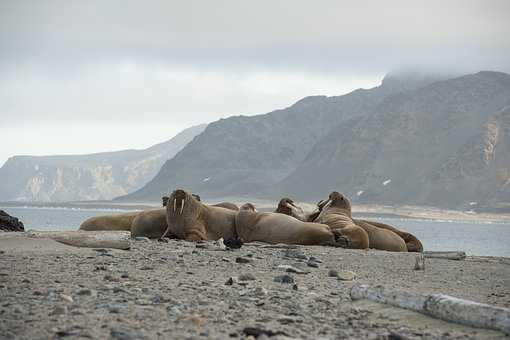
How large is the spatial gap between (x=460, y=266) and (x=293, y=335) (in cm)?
799

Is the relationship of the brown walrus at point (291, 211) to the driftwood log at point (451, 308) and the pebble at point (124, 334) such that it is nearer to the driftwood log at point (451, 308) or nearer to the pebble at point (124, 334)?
the driftwood log at point (451, 308)

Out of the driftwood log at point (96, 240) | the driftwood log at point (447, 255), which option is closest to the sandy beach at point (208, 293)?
the driftwood log at point (96, 240)

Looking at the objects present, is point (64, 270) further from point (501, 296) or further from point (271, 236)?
point (271, 236)

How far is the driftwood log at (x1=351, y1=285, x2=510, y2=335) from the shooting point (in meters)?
6.74

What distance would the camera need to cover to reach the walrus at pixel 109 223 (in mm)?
18219

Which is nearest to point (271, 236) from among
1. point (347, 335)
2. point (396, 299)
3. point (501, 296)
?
point (501, 296)

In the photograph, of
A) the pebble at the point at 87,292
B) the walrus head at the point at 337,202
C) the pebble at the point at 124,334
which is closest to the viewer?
the pebble at the point at 124,334

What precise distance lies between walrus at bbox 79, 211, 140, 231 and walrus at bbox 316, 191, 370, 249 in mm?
4168

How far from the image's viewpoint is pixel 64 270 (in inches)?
371

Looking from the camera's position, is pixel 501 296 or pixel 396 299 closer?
pixel 396 299

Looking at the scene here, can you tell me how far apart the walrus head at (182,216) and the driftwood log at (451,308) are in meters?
8.82

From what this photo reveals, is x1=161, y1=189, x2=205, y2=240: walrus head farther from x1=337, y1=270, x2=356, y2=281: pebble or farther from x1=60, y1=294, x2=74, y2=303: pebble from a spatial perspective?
x1=60, y1=294, x2=74, y2=303: pebble

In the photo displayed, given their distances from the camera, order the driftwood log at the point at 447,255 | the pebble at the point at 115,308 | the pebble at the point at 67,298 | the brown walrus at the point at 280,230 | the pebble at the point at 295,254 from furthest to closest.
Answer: the brown walrus at the point at 280,230 → the driftwood log at the point at 447,255 → the pebble at the point at 295,254 → the pebble at the point at 67,298 → the pebble at the point at 115,308

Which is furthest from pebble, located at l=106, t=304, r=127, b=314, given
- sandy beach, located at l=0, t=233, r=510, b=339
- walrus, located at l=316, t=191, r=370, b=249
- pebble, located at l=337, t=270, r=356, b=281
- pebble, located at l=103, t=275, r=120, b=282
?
walrus, located at l=316, t=191, r=370, b=249
